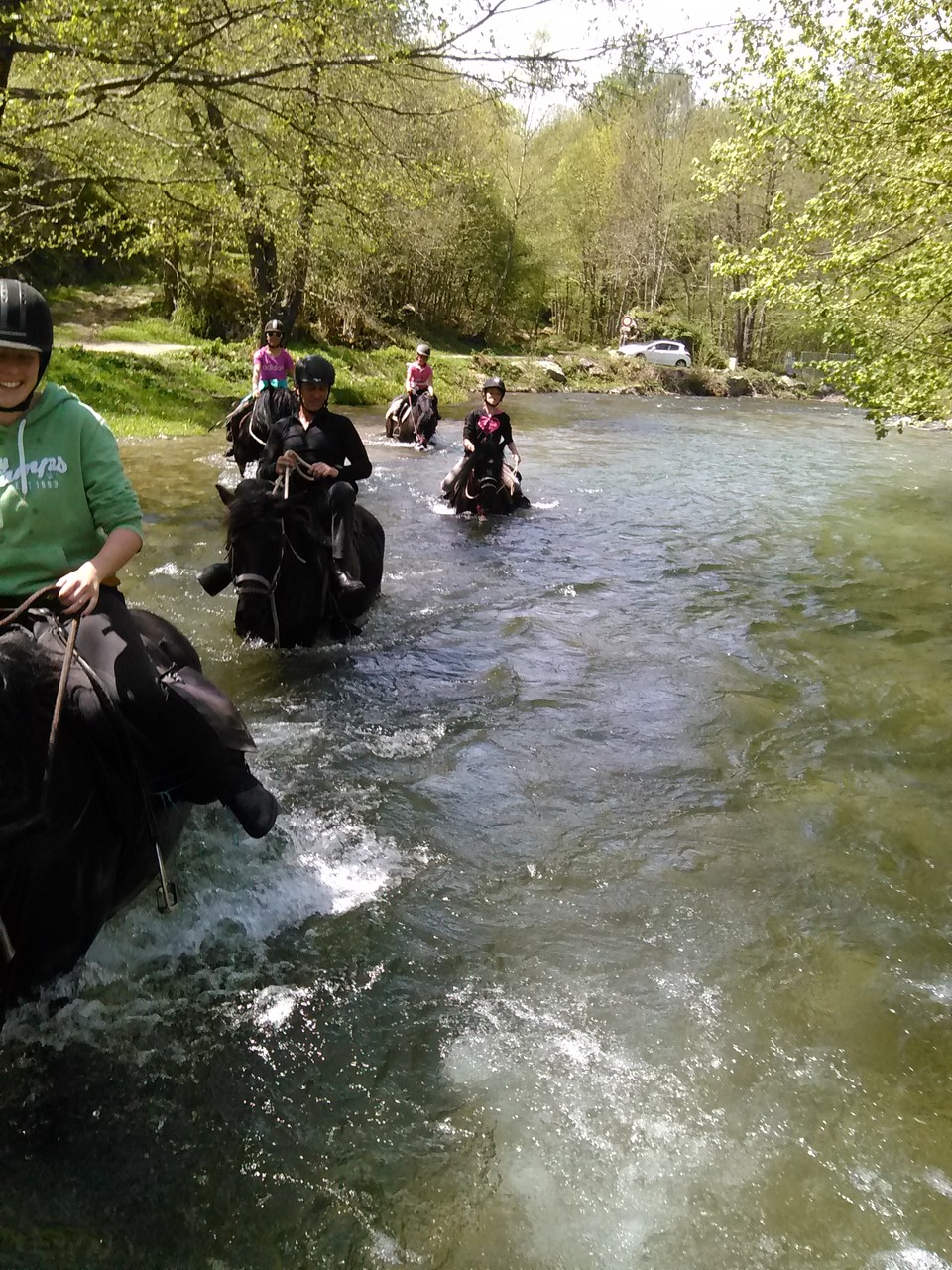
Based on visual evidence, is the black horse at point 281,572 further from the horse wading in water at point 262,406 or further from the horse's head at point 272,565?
the horse wading in water at point 262,406

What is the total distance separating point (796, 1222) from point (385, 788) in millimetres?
3277

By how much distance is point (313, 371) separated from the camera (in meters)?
7.82

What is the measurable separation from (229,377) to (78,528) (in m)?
22.1

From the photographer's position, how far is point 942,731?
22.2 feet

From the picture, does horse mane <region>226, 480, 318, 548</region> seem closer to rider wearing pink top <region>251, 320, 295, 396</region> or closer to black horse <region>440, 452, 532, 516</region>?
black horse <region>440, 452, 532, 516</region>

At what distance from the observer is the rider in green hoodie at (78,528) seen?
3285mm

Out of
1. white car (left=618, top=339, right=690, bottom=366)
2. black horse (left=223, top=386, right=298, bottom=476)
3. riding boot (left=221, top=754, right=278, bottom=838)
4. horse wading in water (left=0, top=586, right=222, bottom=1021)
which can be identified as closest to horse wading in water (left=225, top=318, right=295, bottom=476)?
black horse (left=223, top=386, right=298, bottom=476)

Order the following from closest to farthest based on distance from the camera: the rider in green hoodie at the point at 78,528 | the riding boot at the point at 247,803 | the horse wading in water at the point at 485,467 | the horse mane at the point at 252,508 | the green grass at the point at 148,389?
the rider in green hoodie at the point at 78,528 → the riding boot at the point at 247,803 → the horse mane at the point at 252,508 → the horse wading in water at the point at 485,467 → the green grass at the point at 148,389

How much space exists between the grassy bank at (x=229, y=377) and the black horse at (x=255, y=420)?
3998 millimetres

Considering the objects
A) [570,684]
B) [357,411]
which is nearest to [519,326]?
[357,411]

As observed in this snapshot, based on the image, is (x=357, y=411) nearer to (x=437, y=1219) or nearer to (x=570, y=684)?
(x=570, y=684)

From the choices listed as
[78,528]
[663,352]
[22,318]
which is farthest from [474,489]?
[663,352]

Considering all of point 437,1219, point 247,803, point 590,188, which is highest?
point 590,188

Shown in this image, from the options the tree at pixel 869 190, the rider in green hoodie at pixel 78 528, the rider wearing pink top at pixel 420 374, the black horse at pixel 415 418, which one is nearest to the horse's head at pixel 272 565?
the rider in green hoodie at pixel 78 528
